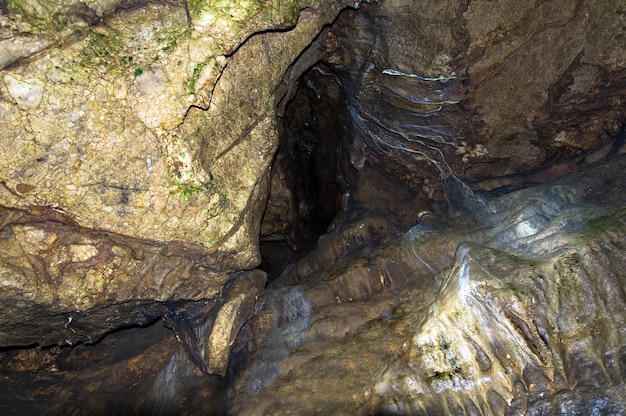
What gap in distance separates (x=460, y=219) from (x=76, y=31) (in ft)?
14.2

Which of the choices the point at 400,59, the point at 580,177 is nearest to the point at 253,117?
the point at 400,59

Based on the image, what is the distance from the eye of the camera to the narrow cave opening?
274 inches

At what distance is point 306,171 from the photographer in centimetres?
817

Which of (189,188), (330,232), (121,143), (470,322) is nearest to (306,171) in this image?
(330,232)

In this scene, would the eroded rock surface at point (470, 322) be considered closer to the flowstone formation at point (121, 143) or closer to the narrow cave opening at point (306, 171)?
the flowstone formation at point (121, 143)

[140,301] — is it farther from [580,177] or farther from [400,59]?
[580,177]

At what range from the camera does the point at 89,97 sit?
11.6ft

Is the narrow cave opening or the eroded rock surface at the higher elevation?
the narrow cave opening

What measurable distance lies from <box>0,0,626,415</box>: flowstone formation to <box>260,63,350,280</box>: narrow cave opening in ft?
2.28

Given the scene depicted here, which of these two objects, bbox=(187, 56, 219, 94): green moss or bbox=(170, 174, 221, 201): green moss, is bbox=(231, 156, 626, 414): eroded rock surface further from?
bbox=(187, 56, 219, 94): green moss

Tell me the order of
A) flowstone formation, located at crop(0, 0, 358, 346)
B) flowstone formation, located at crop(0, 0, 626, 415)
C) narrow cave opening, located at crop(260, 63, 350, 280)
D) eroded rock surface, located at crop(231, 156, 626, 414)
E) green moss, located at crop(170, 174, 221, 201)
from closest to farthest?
1. eroded rock surface, located at crop(231, 156, 626, 414)
2. flowstone formation, located at crop(0, 0, 626, 415)
3. flowstone formation, located at crop(0, 0, 358, 346)
4. green moss, located at crop(170, 174, 221, 201)
5. narrow cave opening, located at crop(260, 63, 350, 280)

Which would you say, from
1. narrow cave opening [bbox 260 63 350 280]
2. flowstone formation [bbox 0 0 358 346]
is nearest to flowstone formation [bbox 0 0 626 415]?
flowstone formation [bbox 0 0 358 346]

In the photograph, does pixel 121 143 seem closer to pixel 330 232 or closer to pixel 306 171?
pixel 330 232

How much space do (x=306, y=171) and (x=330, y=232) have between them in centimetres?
205
